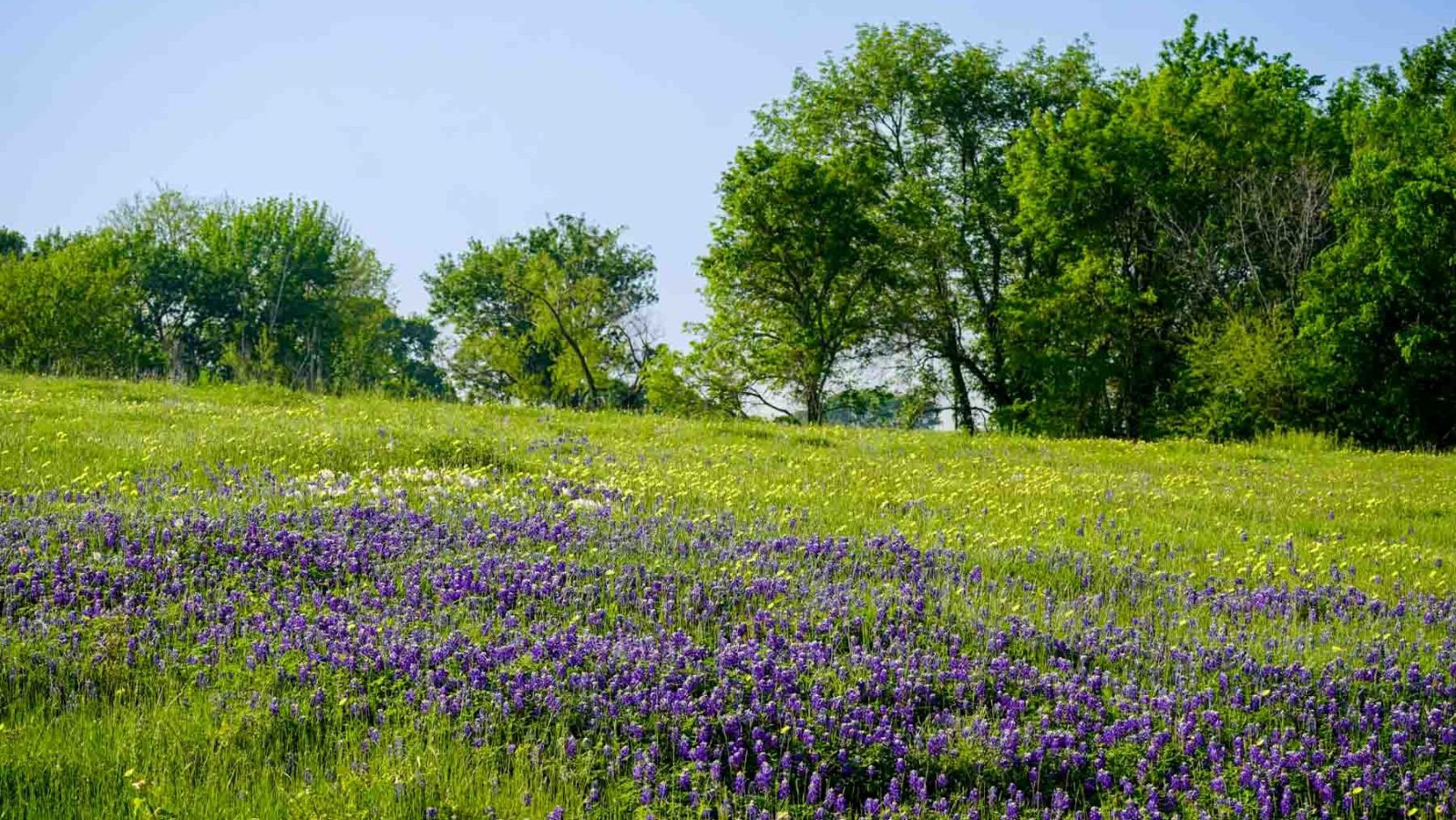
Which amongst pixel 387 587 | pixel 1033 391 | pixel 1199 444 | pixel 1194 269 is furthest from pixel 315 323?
pixel 387 587

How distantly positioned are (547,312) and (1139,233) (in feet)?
123

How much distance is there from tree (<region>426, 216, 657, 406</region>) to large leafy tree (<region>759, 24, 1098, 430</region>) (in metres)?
20.7

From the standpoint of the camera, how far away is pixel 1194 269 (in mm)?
38875

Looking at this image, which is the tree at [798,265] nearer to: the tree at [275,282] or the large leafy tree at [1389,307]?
the large leafy tree at [1389,307]

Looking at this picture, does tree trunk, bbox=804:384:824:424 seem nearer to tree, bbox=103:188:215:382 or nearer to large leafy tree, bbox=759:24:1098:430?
large leafy tree, bbox=759:24:1098:430

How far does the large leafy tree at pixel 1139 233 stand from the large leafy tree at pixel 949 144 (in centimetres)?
438

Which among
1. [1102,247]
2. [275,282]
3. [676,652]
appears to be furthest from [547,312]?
[676,652]

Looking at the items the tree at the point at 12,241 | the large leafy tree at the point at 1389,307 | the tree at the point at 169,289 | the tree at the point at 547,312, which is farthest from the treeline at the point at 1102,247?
the tree at the point at 12,241

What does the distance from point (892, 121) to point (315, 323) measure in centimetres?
4212

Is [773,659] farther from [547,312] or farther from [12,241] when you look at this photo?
[12,241]

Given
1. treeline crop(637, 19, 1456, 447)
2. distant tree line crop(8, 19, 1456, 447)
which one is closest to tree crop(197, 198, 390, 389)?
distant tree line crop(8, 19, 1456, 447)

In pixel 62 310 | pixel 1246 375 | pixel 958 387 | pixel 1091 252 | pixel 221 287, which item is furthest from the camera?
pixel 221 287

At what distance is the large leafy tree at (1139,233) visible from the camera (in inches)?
1538

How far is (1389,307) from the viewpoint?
33.6 m
